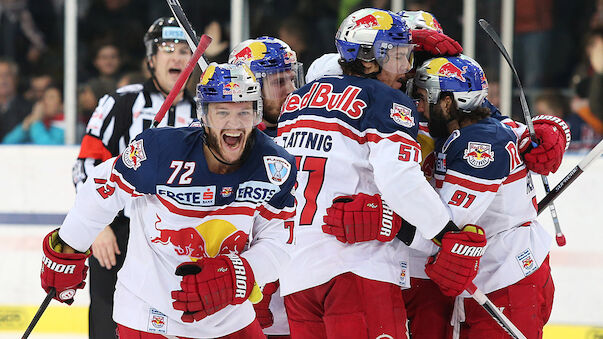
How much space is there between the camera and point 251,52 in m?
2.97

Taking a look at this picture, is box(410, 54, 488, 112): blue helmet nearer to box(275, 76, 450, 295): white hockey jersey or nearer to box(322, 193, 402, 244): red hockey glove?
box(275, 76, 450, 295): white hockey jersey

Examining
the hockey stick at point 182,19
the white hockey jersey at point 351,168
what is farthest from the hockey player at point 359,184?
the hockey stick at point 182,19

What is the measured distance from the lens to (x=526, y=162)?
276cm

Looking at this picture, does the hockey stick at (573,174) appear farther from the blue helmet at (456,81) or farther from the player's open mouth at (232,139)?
the player's open mouth at (232,139)

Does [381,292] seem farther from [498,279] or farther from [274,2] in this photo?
[274,2]

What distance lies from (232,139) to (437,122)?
0.80m

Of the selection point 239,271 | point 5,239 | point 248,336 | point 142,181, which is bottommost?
point 5,239

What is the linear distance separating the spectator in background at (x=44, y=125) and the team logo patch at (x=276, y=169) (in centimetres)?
287

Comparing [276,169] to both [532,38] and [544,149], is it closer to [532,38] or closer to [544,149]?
[544,149]

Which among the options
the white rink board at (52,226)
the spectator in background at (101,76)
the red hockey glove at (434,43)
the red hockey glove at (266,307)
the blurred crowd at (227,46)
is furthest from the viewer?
the spectator in background at (101,76)

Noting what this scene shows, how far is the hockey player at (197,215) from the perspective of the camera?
2.15 metres

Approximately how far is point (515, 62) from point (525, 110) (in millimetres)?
1848

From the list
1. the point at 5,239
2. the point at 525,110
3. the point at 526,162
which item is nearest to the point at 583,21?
the point at 525,110

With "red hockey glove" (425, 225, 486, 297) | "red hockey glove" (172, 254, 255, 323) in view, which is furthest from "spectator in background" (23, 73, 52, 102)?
"red hockey glove" (172, 254, 255, 323)
